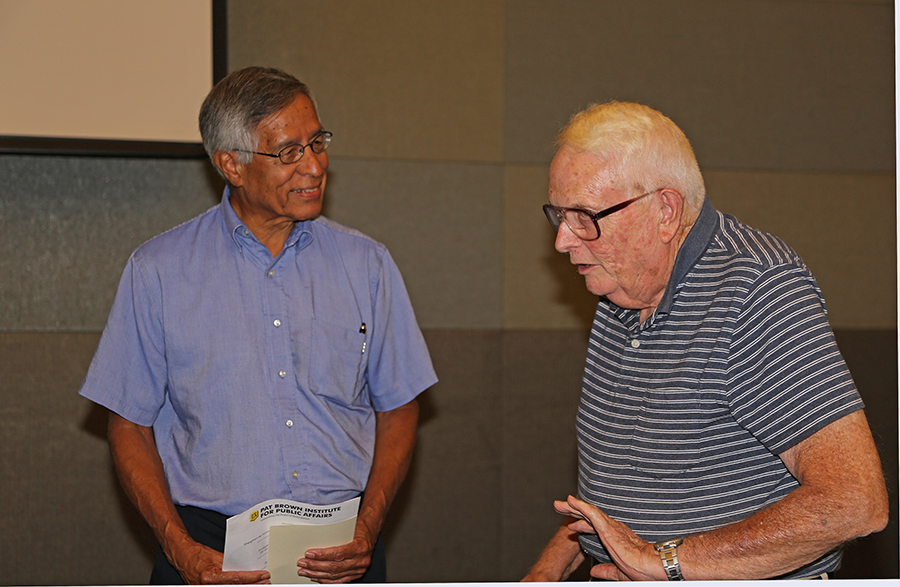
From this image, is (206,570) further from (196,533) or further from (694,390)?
(694,390)

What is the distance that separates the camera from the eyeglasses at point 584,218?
4.94ft

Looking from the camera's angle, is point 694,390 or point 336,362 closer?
point 694,390

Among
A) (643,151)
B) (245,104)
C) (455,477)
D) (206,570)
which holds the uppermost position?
(245,104)

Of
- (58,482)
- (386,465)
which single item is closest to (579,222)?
(386,465)

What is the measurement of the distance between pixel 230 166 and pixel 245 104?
0.17 meters

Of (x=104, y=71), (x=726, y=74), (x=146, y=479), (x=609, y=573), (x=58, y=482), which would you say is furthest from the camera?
(x=726, y=74)

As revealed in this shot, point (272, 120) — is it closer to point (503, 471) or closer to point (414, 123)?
point (414, 123)

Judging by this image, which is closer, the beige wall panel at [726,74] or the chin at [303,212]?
the chin at [303,212]

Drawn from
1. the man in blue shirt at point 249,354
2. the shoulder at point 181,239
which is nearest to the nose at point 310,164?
the man in blue shirt at point 249,354

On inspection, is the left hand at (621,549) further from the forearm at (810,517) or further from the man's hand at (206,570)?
the man's hand at (206,570)

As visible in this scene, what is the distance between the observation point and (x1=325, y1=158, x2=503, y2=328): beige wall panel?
9.82ft

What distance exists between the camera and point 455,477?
10.0ft

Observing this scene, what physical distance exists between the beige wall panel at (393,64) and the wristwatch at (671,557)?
6.54 feet

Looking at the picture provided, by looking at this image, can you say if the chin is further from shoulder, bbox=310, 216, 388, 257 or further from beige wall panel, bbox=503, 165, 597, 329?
beige wall panel, bbox=503, 165, 597, 329
